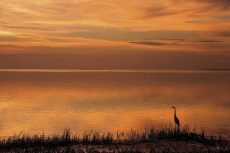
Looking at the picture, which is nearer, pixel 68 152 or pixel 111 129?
pixel 68 152

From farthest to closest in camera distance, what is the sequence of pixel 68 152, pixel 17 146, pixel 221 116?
pixel 221 116, pixel 17 146, pixel 68 152

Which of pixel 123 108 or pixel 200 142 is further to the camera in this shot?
pixel 123 108

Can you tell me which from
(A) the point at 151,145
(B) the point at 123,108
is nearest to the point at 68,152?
(A) the point at 151,145

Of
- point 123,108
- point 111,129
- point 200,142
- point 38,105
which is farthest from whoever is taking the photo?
point 38,105

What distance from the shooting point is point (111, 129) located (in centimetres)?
3278

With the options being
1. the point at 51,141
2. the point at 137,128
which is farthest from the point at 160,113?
the point at 51,141

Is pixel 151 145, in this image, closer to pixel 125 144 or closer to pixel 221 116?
pixel 125 144

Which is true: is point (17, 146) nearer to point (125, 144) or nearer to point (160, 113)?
point (125, 144)

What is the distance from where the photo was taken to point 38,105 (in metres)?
53.2

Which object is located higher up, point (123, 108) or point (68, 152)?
point (123, 108)

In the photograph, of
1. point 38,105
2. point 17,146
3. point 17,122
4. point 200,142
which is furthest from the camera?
point 38,105

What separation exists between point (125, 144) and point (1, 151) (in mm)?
5907

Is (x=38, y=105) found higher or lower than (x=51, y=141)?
higher

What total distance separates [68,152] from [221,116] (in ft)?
88.1
